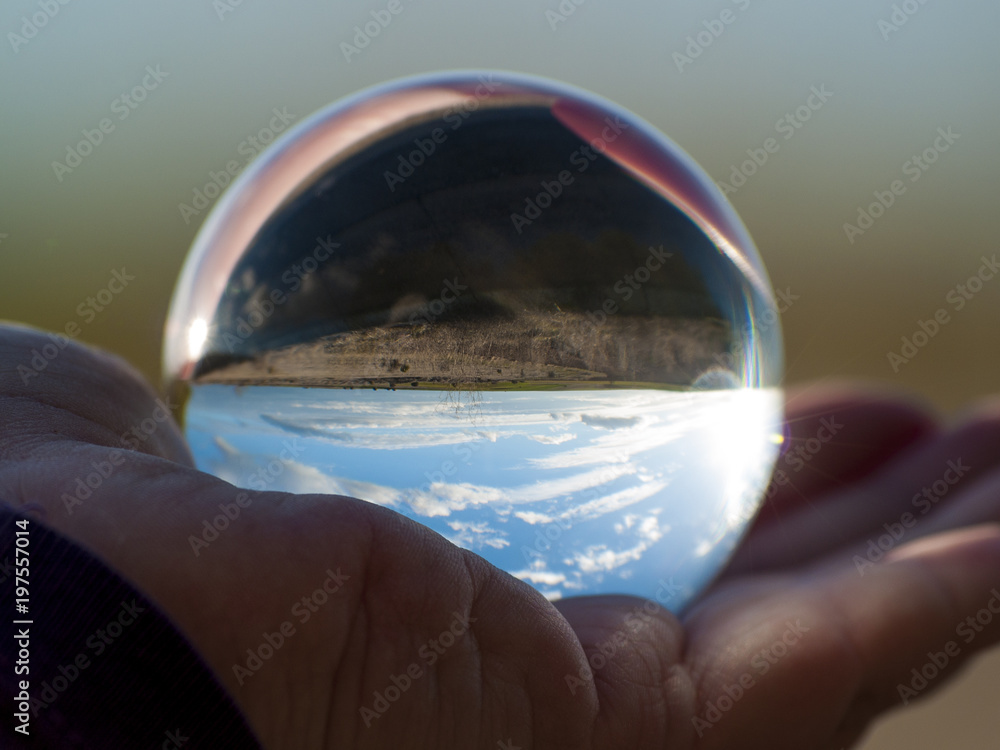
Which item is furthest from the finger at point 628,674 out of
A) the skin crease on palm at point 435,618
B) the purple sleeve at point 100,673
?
the purple sleeve at point 100,673

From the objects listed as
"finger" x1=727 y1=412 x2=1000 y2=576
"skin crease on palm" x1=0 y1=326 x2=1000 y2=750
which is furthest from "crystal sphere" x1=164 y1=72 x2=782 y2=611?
"finger" x1=727 y1=412 x2=1000 y2=576

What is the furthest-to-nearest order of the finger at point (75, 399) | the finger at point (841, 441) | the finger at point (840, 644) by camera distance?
the finger at point (841, 441), the finger at point (840, 644), the finger at point (75, 399)

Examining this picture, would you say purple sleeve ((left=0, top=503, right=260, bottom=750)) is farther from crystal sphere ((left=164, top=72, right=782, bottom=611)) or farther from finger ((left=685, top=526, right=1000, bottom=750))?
finger ((left=685, top=526, right=1000, bottom=750))

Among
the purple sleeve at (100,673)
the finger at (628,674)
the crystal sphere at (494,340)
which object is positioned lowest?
the finger at (628,674)

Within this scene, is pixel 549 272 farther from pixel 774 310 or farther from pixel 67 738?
pixel 67 738

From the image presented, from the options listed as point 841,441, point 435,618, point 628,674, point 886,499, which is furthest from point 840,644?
point 841,441

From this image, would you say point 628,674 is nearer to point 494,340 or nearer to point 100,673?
point 494,340

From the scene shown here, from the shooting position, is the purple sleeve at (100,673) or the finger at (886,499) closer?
the purple sleeve at (100,673)

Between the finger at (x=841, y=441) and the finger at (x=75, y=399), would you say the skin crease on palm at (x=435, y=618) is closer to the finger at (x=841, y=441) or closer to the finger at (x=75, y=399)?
the finger at (x=75, y=399)
